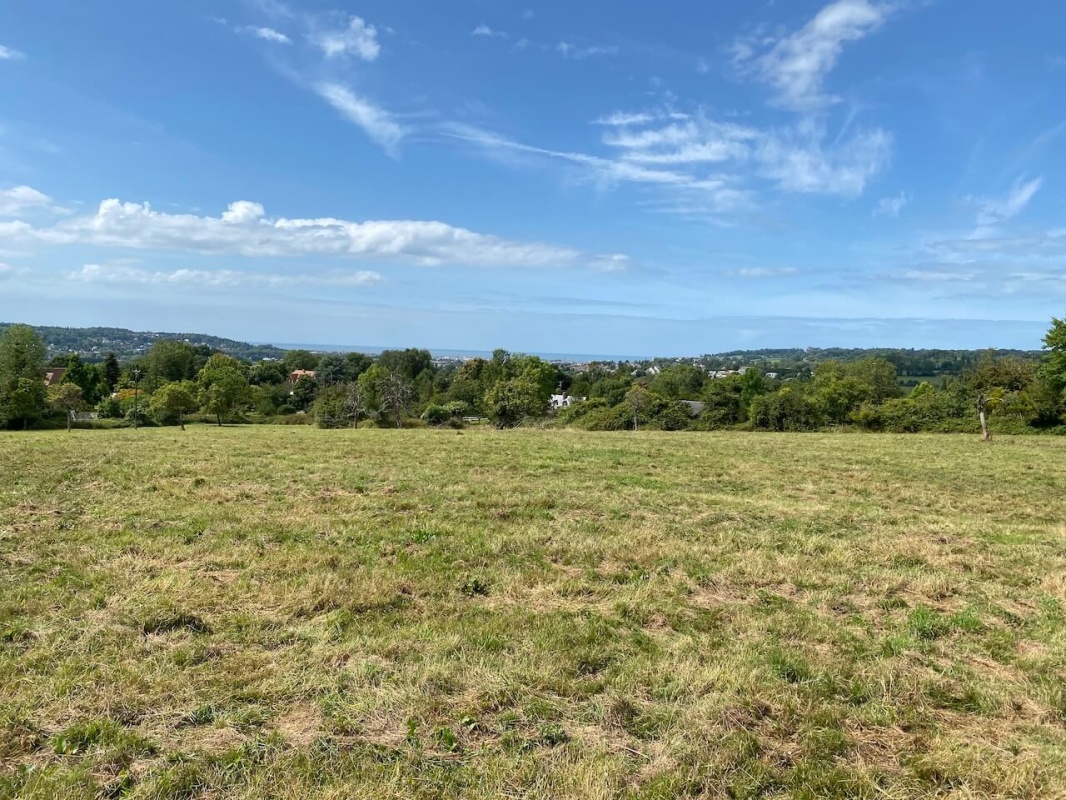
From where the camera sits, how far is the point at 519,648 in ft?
18.8

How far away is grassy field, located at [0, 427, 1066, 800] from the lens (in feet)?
13.1

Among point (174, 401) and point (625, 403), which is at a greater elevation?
point (625, 403)

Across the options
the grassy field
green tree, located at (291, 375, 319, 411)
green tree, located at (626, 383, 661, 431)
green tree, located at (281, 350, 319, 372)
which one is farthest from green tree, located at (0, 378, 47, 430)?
green tree, located at (281, 350, 319, 372)

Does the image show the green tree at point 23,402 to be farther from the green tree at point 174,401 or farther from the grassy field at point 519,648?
the grassy field at point 519,648

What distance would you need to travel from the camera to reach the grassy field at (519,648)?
→ 398 cm

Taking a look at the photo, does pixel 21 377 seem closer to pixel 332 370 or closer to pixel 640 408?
pixel 640 408

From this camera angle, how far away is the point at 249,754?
4.06 meters

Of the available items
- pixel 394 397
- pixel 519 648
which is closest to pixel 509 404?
pixel 394 397

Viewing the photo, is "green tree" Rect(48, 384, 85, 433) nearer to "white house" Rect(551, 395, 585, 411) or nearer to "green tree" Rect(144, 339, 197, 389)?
"white house" Rect(551, 395, 585, 411)

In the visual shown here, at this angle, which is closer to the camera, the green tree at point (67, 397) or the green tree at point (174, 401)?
the green tree at point (67, 397)

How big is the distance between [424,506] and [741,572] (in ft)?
20.9

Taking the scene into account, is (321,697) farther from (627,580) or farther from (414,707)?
(627,580)

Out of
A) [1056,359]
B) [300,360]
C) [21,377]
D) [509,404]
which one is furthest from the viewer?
[300,360]

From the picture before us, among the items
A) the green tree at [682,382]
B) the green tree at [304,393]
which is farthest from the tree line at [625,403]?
the green tree at [682,382]
